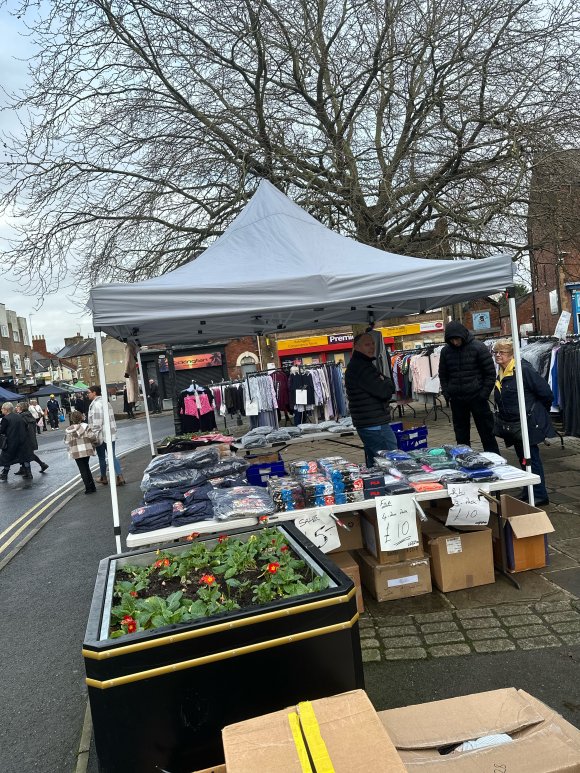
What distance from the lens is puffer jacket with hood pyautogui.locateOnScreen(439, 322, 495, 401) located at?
20.1 feet

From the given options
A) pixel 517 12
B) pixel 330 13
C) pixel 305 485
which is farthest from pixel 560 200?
pixel 305 485

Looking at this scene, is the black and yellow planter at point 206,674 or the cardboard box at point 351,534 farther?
the cardboard box at point 351,534

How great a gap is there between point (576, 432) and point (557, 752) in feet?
19.6

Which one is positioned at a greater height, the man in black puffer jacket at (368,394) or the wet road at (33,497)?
the man in black puffer jacket at (368,394)

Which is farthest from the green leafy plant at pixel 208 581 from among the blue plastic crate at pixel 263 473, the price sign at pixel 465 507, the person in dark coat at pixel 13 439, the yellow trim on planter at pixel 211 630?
the person in dark coat at pixel 13 439

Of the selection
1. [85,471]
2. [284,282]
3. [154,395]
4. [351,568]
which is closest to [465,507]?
[351,568]

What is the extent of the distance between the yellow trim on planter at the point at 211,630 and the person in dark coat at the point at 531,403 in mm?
3685

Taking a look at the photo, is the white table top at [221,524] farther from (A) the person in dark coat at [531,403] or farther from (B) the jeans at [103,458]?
(B) the jeans at [103,458]

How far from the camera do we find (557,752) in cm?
149

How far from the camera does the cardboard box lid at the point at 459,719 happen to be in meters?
1.64

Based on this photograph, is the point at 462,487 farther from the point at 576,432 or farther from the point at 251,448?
the point at 251,448

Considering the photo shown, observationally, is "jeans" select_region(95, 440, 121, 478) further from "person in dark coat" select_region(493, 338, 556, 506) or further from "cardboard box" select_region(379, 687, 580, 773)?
"cardboard box" select_region(379, 687, 580, 773)

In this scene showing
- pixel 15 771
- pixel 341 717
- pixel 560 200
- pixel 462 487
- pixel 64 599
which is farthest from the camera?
pixel 560 200

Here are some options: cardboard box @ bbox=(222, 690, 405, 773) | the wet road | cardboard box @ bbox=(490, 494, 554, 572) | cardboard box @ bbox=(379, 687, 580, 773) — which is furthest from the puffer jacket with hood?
the wet road
